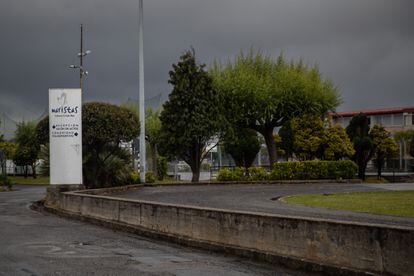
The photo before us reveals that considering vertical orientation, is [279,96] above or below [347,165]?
above

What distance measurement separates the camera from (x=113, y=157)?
105 feet

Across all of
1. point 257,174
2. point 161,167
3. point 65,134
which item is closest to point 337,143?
point 257,174

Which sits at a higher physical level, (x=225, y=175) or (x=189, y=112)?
(x=189, y=112)

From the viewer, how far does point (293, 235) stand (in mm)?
10469

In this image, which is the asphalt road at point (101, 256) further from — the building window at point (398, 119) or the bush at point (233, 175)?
the building window at point (398, 119)

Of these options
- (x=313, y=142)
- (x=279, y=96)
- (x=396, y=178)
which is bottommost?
(x=396, y=178)

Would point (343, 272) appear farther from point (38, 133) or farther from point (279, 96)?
point (279, 96)

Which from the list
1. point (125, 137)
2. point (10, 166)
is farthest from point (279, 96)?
point (10, 166)

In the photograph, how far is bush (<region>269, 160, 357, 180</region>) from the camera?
3869 centimetres

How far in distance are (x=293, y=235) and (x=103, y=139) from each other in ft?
70.5

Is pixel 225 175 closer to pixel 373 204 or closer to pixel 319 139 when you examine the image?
pixel 319 139

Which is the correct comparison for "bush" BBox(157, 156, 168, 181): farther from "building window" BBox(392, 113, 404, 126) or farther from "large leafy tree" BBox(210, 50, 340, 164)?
"building window" BBox(392, 113, 404, 126)

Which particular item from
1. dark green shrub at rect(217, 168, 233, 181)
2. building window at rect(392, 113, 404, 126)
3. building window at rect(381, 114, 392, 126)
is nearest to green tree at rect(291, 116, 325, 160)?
dark green shrub at rect(217, 168, 233, 181)

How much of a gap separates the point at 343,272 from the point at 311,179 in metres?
30.1
